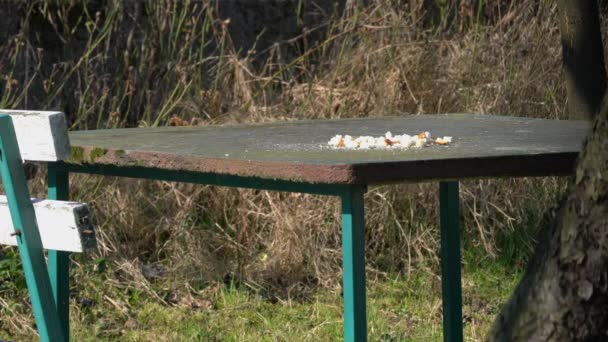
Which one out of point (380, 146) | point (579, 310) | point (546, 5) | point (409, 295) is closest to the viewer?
point (579, 310)

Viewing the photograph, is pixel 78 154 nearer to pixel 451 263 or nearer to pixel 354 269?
pixel 354 269

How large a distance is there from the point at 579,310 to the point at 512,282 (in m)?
2.69

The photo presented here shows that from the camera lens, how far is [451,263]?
3.34 m

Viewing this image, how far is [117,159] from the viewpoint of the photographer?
2.66 meters

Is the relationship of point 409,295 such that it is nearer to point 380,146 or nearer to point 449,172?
point 380,146

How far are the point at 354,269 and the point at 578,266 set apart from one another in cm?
42

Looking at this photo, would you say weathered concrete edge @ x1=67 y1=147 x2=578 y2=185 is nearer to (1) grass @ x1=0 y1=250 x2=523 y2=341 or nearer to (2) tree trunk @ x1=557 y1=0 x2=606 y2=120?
(1) grass @ x1=0 y1=250 x2=523 y2=341

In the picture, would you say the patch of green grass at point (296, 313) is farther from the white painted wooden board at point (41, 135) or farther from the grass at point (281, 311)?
the white painted wooden board at point (41, 135)

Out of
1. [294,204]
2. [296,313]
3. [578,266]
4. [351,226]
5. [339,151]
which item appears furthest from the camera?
[294,204]

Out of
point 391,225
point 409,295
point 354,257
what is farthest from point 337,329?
point 354,257

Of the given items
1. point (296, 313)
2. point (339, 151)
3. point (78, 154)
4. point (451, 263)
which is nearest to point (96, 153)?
point (78, 154)

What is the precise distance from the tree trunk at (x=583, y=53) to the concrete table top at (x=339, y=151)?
2.95 feet

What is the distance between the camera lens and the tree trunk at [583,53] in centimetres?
420

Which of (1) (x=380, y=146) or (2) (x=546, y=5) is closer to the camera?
(1) (x=380, y=146)
